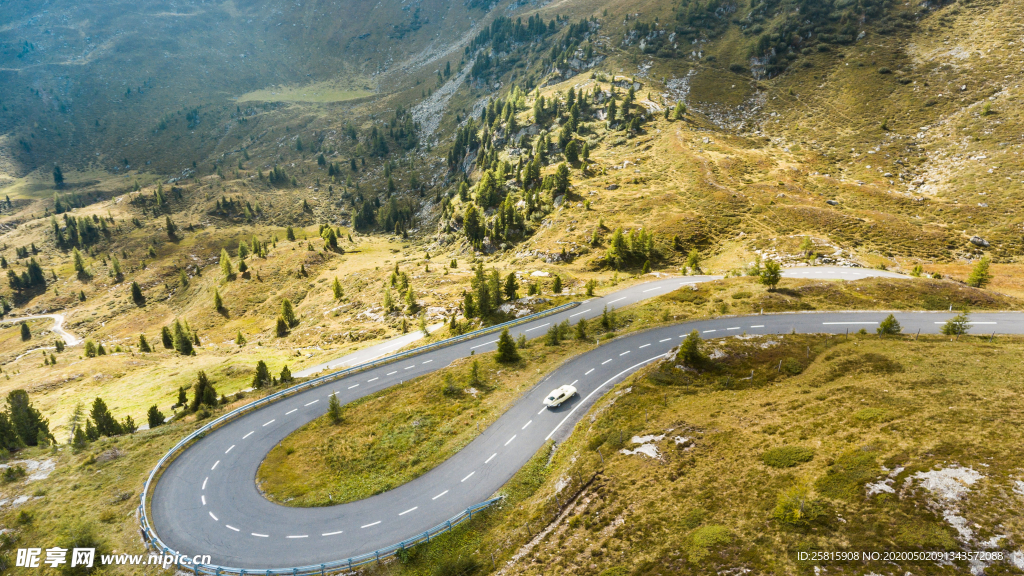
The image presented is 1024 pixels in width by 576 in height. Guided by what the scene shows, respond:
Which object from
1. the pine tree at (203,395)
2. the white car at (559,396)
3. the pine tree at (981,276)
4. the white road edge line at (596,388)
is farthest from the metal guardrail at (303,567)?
the pine tree at (981,276)

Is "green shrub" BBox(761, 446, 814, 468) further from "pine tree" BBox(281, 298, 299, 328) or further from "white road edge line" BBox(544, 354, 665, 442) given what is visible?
"pine tree" BBox(281, 298, 299, 328)

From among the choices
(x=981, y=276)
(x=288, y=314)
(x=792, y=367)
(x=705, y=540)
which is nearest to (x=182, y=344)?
(x=288, y=314)

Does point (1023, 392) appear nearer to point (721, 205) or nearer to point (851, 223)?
point (851, 223)

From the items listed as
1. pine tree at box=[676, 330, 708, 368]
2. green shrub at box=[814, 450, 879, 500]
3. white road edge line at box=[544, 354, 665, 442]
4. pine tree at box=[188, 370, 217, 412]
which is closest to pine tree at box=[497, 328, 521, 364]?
white road edge line at box=[544, 354, 665, 442]

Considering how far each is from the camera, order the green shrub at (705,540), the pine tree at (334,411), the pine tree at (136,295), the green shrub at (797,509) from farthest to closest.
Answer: the pine tree at (136,295), the pine tree at (334,411), the green shrub at (797,509), the green shrub at (705,540)

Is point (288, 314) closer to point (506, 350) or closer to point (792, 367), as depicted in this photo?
point (506, 350)

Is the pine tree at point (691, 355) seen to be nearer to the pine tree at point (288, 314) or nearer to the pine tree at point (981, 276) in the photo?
the pine tree at point (981, 276)

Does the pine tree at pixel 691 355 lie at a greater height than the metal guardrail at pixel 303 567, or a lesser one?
greater
